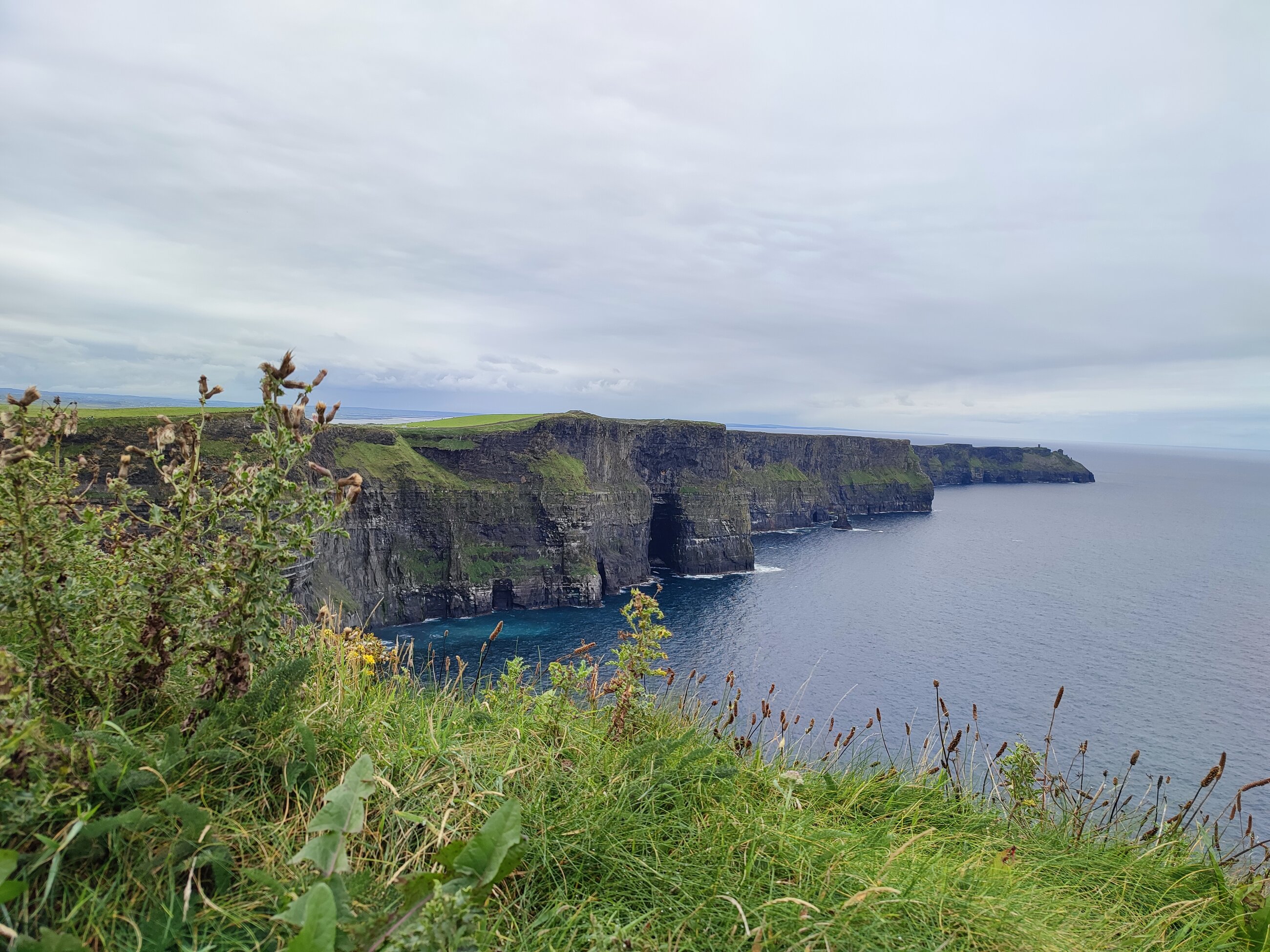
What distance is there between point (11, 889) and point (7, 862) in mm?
87

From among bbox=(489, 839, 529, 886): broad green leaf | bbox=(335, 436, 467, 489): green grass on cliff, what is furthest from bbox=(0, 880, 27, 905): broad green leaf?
bbox=(335, 436, 467, 489): green grass on cliff

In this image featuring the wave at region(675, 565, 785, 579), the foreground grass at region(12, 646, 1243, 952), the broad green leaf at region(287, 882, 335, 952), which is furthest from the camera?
the wave at region(675, 565, 785, 579)

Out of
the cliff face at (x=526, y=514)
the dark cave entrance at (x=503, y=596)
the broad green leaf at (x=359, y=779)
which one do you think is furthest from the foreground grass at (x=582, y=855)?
the dark cave entrance at (x=503, y=596)

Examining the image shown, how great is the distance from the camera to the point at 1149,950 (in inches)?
142

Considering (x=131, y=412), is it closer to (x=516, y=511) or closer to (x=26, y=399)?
(x=516, y=511)

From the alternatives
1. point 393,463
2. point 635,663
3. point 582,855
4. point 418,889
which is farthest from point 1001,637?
point 418,889

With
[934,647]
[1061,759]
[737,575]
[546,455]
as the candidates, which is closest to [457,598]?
[546,455]

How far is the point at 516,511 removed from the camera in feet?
273

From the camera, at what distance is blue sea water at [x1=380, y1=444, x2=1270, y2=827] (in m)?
41.1

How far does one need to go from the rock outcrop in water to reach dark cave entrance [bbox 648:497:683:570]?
0.27 meters

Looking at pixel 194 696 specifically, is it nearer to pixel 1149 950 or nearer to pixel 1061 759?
pixel 1149 950

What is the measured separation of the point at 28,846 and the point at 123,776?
0.36 m

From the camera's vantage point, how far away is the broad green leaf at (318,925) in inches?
79.7

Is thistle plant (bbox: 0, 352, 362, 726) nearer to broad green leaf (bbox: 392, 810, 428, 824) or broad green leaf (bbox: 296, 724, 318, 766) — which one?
broad green leaf (bbox: 296, 724, 318, 766)
